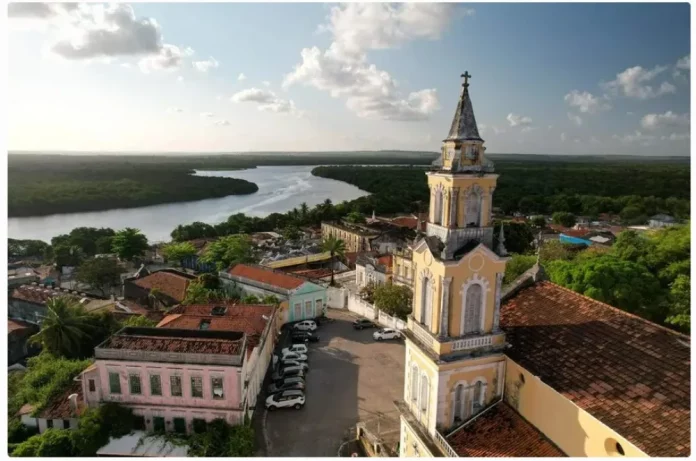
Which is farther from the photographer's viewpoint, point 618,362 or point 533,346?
point 533,346

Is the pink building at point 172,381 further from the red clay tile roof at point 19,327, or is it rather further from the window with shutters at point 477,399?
the red clay tile roof at point 19,327

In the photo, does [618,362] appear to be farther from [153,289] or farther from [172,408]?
[153,289]

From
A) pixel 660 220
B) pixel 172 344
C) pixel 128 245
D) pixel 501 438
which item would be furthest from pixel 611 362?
pixel 660 220

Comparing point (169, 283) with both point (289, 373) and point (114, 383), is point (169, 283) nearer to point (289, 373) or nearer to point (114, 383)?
point (289, 373)

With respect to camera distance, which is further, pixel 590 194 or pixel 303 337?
pixel 590 194

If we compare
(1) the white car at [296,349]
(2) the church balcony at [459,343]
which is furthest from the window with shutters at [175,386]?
(2) the church balcony at [459,343]

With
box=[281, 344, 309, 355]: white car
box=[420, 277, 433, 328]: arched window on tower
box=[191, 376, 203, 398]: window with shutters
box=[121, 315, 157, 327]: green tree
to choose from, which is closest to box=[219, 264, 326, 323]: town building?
box=[281, 344, 309, 355]: white car

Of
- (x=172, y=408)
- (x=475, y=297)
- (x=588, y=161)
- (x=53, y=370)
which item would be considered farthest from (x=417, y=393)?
(x=588, y=161)
